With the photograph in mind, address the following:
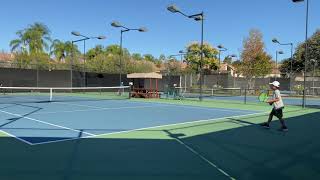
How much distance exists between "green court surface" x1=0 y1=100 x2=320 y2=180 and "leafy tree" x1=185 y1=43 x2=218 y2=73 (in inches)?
2049

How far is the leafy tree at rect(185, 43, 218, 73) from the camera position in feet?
203

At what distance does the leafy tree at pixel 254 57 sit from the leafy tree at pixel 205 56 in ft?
55.8

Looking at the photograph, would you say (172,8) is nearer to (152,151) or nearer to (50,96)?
(50,96)

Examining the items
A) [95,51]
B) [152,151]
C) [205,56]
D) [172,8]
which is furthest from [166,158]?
[95,51]

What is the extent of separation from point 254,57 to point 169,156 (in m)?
38.6

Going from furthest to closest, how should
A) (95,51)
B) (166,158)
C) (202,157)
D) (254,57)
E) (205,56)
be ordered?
(95,51) < (205,56) < (254,57) < (202,157) < (166,158)

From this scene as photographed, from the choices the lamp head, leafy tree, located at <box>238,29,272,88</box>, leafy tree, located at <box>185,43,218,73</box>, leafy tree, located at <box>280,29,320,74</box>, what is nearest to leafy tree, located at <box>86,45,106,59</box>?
leafy tree, located at <box>185,43,218,73</box>

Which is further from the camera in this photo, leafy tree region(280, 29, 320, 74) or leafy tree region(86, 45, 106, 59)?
leafy tree region(86, 45, 106, 59)

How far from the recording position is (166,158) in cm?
683

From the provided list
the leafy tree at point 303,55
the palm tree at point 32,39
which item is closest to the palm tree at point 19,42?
the palm tree at point 32,39

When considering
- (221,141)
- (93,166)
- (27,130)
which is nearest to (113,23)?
(27,130)

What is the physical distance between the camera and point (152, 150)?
7.50 m

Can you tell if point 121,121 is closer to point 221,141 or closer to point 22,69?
point 221,141

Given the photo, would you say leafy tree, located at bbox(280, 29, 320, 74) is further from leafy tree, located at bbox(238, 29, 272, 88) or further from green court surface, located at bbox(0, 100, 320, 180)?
green court surface, located at bbox(0, 100, 320, 180)
